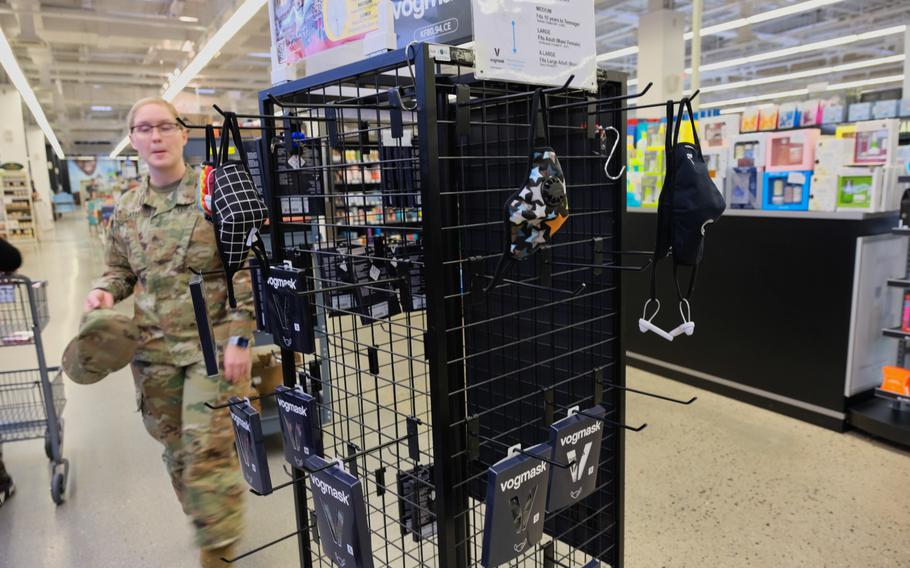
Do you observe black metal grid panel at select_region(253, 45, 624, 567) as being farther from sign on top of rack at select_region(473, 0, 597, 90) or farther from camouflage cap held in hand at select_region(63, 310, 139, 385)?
camouflage cap held in hand at select_region(63, 310, 139, 385)

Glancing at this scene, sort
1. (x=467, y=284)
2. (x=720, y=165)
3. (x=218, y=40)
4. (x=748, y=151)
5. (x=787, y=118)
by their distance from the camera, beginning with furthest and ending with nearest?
(x=218, y=40) → (x=787, y=118) → (x=720, y=165) → (x=748, y=151) → (x=467, y=284)

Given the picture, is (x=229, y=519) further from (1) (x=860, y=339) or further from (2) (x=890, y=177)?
(2) (x=890, y=177)

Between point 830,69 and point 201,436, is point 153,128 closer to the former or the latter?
point 201,436

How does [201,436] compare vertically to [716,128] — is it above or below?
below

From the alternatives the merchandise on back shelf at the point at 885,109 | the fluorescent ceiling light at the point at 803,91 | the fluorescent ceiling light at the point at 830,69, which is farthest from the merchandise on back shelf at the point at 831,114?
the fluorescent ceiling light at the point at 803,91

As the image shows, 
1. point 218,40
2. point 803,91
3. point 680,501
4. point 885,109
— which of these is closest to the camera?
point 680,501

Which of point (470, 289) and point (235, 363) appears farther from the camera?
point (235, 363)

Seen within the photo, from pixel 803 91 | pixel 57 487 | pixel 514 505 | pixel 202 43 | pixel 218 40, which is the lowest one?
pixel 57 487

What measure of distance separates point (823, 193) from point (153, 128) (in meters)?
3.57

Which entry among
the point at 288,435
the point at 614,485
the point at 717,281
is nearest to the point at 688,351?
the point at 717,281

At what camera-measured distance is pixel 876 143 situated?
12.0 feet

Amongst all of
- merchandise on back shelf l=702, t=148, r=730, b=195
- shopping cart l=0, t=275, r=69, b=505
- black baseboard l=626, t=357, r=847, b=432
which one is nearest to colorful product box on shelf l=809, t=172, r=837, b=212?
merchandise on back shelf l=702, t=148, r=730, b=195

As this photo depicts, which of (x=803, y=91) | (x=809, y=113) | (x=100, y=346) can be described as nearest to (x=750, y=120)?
(x=809, y=113)

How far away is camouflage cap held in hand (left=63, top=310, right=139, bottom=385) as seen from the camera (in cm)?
206
